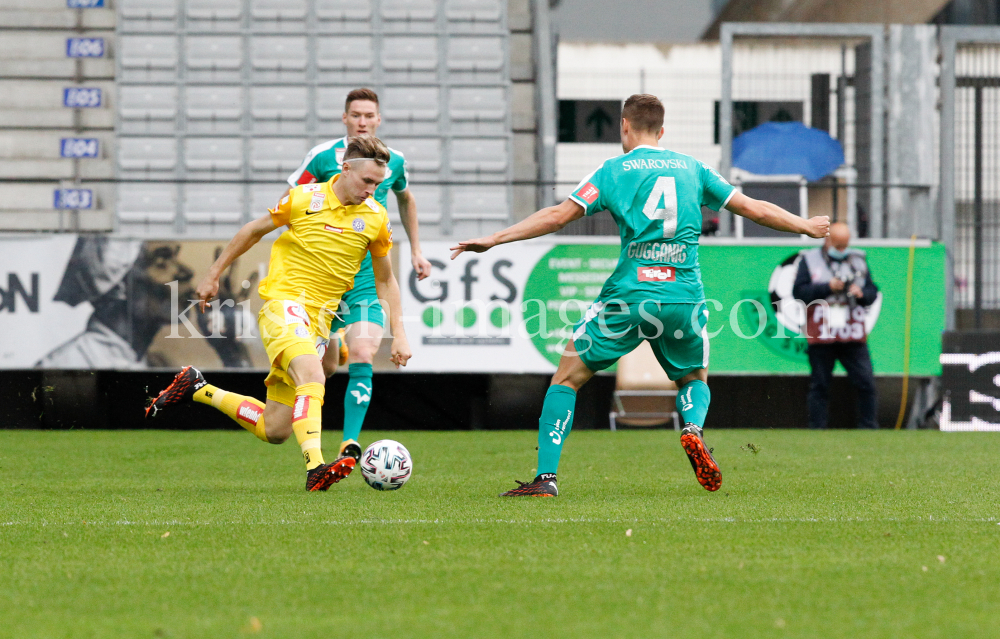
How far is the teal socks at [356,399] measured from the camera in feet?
23.0

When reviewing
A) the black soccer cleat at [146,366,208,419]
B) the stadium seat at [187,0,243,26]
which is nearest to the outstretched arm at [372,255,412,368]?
the black soccer cleat at [146,366,208,419]

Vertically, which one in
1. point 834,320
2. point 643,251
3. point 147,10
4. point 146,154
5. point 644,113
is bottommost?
point 834,320

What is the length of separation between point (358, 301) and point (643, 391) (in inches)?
228

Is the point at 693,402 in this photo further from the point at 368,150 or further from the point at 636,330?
the point at 368,150

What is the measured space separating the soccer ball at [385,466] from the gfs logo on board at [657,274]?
4.83ft

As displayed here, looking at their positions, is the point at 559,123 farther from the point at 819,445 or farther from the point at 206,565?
the point at 206,565

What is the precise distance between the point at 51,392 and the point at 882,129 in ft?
29.6

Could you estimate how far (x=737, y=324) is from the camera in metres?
12.3

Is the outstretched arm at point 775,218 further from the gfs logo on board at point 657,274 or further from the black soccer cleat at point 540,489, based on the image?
the black soccer cleat at point 540,489

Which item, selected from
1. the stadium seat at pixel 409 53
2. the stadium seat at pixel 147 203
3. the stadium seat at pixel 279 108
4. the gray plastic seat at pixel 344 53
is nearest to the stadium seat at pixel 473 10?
the stadium seat at pixel 409 53

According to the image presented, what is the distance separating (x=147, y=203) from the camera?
15.0 metres

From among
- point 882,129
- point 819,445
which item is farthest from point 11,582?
point 882,129

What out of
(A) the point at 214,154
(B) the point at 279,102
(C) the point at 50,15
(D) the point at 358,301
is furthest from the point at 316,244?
(C) the point at 50,15

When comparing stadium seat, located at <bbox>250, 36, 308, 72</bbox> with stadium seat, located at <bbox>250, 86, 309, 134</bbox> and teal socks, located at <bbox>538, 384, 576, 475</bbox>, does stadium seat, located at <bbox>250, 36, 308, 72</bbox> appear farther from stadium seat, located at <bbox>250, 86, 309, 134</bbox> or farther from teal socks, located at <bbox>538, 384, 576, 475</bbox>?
teal socks, located at <bbox>538, 384, 576, 475</bbox>
